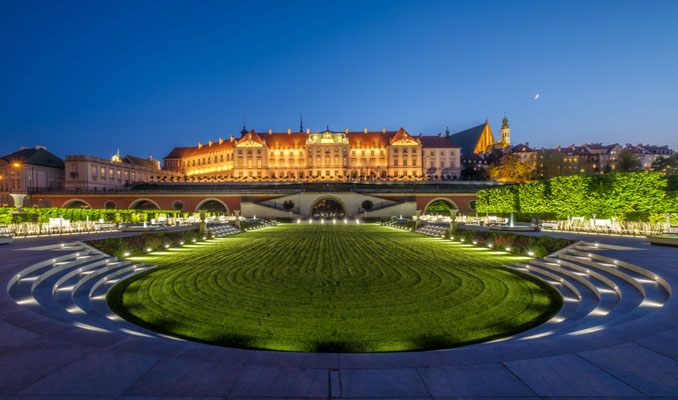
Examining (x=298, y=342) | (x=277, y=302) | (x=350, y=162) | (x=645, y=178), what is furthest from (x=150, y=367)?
(x=350, y=162)

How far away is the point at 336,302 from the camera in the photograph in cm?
795

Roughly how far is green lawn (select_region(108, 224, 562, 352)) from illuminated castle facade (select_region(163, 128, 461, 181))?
79.0 m

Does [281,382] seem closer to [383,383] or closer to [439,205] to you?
[383,383]

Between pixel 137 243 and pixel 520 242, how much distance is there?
16.3 metres

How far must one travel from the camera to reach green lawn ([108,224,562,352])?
237 inches

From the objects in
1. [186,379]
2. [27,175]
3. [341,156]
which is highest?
Result: [341,156]

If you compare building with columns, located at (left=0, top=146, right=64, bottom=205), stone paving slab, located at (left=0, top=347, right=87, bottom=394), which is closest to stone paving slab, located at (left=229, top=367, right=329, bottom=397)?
stone paving slab, located at (left=0, top=347, right=87, bottom=394)

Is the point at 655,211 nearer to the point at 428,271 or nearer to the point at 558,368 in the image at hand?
the point at 428,271

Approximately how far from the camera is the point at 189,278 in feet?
33.5

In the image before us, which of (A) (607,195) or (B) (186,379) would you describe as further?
(A) (607,195)

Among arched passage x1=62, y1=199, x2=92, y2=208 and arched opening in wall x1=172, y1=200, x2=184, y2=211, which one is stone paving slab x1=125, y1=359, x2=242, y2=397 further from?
arched passage x1=62, y1=199, x2=92, y2=208

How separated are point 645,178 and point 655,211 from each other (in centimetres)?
245

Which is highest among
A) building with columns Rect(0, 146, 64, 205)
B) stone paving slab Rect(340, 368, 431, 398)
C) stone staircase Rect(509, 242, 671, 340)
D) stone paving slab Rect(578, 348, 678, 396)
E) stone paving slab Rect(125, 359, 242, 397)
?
building with columns Rect(0, 146, 64, 205)

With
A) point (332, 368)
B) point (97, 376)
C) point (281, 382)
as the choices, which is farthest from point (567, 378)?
point (97, 376)
